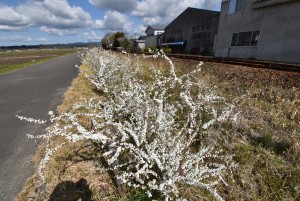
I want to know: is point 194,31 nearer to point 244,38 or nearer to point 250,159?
point 244,38

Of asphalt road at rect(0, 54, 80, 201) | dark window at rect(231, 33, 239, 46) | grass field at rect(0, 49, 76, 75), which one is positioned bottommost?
grass field at rect(0, 49, 76, 75)

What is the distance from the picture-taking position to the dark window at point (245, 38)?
59.1 ft

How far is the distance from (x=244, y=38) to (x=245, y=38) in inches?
5.3

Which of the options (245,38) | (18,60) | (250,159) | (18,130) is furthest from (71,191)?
(18,60)

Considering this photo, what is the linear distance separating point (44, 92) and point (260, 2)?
706 inches

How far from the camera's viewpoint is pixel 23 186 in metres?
2.93

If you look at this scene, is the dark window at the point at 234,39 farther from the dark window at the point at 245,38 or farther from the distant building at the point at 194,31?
the distant building at the point at 194,31

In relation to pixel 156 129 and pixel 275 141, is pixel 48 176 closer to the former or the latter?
pixel 156 129

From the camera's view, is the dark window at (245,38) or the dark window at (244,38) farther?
the dark window at (244,38)

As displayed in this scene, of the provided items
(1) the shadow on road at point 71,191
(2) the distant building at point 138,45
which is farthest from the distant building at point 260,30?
(2) the distant building at point 138,45

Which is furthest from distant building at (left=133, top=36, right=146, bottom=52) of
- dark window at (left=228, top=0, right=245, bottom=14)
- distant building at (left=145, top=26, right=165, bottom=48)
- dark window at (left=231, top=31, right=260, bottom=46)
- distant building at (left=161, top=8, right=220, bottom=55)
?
dark window at (left=231, top=31, right=260, bottom=46)

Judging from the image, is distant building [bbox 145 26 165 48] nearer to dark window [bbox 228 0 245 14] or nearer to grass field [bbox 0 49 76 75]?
grass field [bbox 0 49 76 75]

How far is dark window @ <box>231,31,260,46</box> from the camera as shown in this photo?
18028 mm

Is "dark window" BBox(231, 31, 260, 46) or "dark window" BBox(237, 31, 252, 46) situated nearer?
"dark window" BBox(231, 31, 260, 46)
